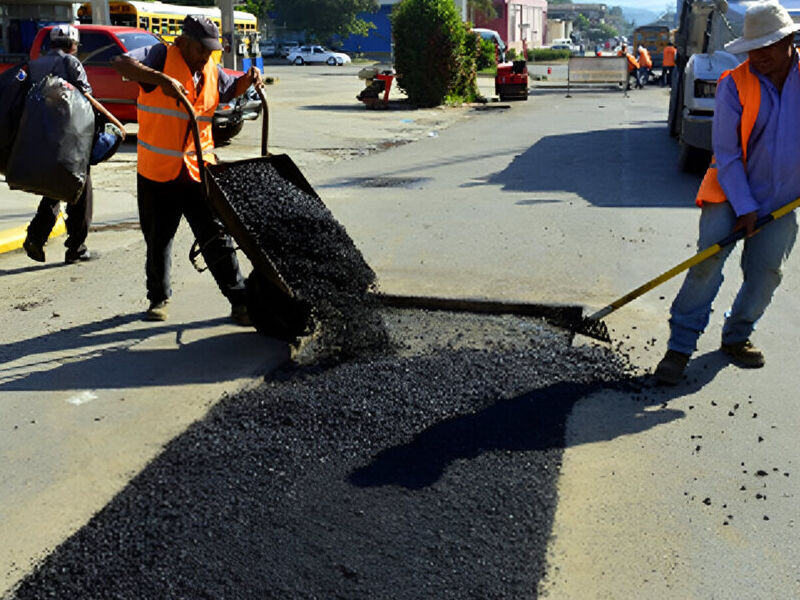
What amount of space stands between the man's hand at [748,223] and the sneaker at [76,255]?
5175 millimetres

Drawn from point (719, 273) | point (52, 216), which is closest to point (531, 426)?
point (719, 273)

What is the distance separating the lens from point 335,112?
23.3 metres

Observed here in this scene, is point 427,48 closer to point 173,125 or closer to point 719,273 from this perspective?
point 173,125

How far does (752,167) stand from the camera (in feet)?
16.5

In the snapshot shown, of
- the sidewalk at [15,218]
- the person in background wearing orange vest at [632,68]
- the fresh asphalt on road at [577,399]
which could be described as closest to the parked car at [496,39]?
the person in background wearing orange vest at [632,68]

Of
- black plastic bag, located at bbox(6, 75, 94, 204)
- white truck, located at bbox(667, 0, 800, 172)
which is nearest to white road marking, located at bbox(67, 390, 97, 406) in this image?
black plastic bag, located at bbox(6, 75, 94, 204)

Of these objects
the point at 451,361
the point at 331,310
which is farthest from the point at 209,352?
the point at 451,361

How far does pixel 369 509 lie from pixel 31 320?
3.51 m

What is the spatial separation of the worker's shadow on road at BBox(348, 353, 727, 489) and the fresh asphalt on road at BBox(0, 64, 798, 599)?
0.03 metres

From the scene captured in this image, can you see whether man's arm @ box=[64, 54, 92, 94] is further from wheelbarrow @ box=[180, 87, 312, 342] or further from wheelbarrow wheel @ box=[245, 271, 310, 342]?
wheelbarrow wheel @ box=[245, 271, 310, 342]

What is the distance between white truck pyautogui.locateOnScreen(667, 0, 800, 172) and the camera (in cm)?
1172

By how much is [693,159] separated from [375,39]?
66.2m

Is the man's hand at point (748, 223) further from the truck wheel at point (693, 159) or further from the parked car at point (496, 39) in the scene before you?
the parked car at point (496, 39)

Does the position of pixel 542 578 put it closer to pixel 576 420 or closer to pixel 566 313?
pixel 576 420
